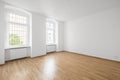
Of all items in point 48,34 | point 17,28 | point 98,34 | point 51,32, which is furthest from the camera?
point 51,32

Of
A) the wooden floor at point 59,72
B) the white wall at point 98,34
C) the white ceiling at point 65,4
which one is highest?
the white ceiling at point 65,4

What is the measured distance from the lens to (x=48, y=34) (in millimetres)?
5461

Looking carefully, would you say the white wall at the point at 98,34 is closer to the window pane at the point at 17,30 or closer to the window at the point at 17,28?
the window at the point at 17,28

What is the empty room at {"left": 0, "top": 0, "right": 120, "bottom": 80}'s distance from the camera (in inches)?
114

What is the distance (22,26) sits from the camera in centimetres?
396

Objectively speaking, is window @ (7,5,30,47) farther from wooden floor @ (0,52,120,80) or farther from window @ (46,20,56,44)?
window @ (46,20,56,44)

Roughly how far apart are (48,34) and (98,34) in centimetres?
362

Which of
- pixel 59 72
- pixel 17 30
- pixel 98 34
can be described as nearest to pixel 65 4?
pixel 98 34

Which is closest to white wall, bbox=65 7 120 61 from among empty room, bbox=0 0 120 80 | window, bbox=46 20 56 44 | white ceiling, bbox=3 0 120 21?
empty room, bbox=0 0 120 80

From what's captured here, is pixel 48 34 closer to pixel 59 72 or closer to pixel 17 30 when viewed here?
pixel 17 30

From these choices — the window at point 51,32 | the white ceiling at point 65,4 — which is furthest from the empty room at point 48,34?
the window at point 51,32

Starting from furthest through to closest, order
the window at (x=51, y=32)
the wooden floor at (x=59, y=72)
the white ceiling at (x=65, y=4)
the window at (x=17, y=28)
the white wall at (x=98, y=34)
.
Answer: the window at (x=51, y=32), the window at (x=17, y=28), the white wall at (x=98, y=34), the white ceiling at (x=65, y=4), the wooden floor at (x=59, y=72)

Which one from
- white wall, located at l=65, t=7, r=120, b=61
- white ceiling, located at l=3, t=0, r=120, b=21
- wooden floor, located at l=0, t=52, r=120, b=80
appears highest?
white ceiling, located at l=3, t=0, r=120, b=21

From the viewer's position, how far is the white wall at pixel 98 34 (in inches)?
132
